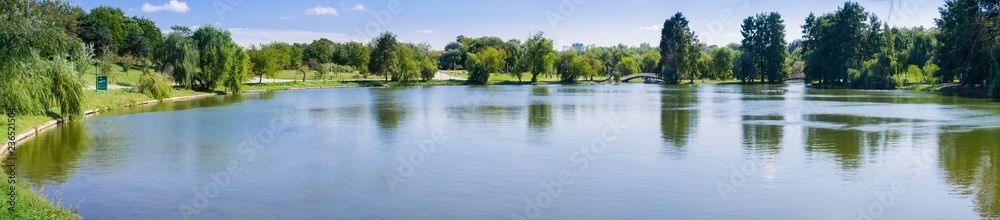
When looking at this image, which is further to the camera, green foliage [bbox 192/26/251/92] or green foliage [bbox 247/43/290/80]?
green foliage [bbox 247/43/290/80]

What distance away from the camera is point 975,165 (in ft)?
57.0

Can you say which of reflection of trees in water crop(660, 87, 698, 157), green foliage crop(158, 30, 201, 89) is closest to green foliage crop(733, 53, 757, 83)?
reflection of trees in water crop(660, 87, 698, 157)

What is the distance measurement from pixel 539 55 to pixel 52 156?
83970 mm

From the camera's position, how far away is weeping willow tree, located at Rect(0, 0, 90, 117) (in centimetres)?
1834

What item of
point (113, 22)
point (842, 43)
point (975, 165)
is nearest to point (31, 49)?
point (975, 165)

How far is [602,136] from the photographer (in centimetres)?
2489

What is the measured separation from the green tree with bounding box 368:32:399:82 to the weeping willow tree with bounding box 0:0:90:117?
A: 64652 millimetres

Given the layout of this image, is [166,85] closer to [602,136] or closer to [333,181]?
[602,136]

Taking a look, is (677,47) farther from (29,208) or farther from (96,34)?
(29,208)

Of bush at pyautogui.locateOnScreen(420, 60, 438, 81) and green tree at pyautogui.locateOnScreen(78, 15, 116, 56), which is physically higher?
green tree at pyautogui.locateOnScreen(78, 15, 116, 56)

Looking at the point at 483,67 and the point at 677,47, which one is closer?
the point at 483,67

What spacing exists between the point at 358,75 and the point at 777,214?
298 ft

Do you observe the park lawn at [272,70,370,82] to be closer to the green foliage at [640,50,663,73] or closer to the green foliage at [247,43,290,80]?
the green foliage at [247,43,290,80]


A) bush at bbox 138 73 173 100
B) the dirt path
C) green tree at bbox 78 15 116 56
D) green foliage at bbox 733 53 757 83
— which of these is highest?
green tree at bbox 78 15 116 56
